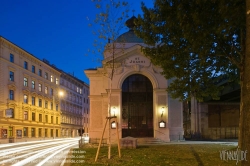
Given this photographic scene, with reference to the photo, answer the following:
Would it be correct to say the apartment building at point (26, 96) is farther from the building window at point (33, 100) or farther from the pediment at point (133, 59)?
the pediment at point (133, 59)

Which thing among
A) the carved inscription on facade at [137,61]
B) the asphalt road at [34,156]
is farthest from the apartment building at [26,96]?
the carved inscription on facade at [137,61]

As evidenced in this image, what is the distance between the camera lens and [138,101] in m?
31.2

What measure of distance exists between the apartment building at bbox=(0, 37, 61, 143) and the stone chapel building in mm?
12036

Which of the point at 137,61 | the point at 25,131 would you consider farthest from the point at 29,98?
the point at 137,61

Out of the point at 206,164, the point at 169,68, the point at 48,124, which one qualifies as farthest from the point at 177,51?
the point at 48,124

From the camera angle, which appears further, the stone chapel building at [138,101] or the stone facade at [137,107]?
the stone chapel building at [138,101]

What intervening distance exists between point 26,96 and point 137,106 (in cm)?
2620

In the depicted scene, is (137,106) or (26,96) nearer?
(137,106)

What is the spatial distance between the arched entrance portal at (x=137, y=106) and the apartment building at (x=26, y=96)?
13284mm

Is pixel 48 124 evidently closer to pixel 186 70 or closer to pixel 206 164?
pixel 186 70

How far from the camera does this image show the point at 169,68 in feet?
52.0

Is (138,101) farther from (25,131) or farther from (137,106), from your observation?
(25,131)

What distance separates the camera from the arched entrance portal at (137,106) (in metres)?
30.6

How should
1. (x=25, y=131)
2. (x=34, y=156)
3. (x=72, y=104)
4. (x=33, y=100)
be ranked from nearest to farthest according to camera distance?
(x=34, y=156)
(x=25, y=131)
(x=33, y=100)
(x=72, y=104)
